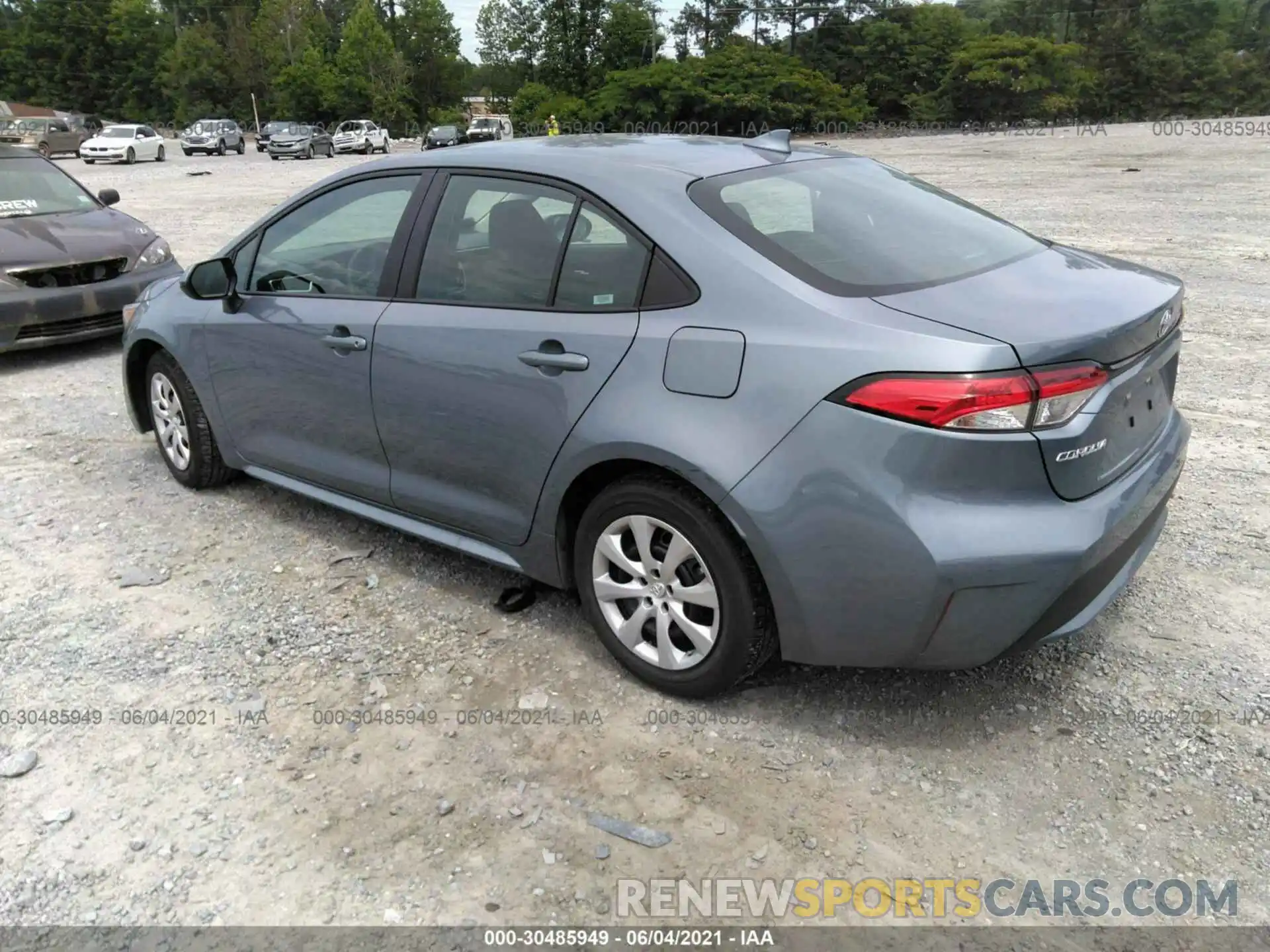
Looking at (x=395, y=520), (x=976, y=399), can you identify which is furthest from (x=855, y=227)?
(x=395, y=520)

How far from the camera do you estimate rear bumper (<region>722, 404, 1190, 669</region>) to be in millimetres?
2520

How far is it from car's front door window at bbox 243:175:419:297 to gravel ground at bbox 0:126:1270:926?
114cm

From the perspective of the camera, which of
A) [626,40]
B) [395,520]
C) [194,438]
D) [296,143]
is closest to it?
[395,520]

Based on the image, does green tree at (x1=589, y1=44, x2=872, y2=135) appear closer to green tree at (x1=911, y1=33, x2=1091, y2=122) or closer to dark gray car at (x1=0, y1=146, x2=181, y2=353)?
green tree at (x1=911, y1=33, x2=1091, y2=122)

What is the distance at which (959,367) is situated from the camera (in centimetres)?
247

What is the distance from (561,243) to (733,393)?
0.92 metres

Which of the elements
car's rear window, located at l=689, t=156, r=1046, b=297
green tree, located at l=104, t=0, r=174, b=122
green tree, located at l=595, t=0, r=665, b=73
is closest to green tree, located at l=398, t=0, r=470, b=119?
green tree, located at l=104, t=0, r=174, b=122

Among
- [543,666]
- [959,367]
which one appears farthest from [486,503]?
[959,367]

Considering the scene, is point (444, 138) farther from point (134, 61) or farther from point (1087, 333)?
point (134, 61)

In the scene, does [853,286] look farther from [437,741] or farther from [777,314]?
[437,741]

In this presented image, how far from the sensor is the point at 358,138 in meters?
47.8

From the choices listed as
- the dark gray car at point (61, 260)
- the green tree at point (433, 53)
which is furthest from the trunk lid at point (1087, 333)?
the green tree at point (433, 53)

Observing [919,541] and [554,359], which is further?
[554,359]

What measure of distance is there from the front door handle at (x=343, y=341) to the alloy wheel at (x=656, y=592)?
127 cm
